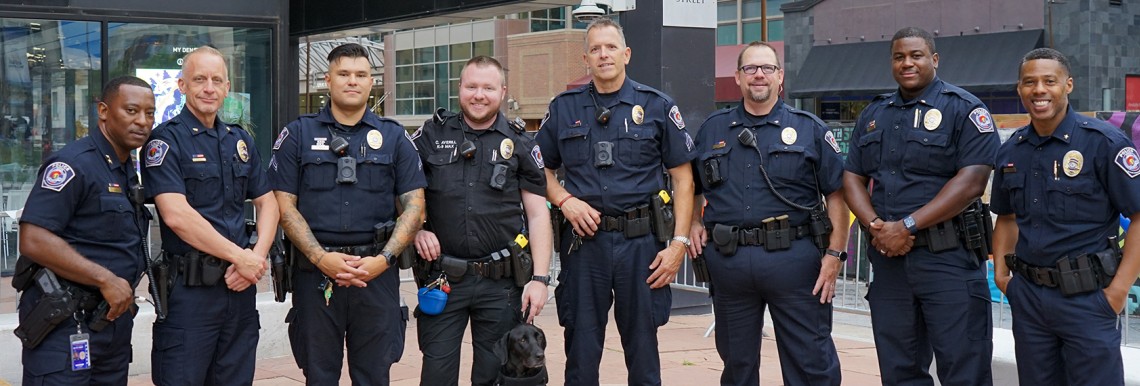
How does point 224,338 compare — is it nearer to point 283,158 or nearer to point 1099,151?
point 283,158

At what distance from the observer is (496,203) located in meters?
5.71

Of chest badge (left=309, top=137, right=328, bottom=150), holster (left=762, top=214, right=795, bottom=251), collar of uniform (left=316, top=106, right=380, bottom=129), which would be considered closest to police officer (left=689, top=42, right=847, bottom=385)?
holster (left=762, top=214, right=795, bottom=251)

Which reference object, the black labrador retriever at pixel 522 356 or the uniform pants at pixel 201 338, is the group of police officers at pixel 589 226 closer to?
the uniform pants at pixel 201 338

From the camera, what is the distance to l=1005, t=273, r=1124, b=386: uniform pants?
4.97 meters

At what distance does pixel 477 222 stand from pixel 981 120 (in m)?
2.49

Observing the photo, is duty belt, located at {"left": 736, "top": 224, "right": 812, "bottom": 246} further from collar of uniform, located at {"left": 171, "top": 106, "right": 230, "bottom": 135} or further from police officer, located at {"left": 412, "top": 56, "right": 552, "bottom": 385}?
collar of uniform, located at {"left": 171, "top": 106, "right": 230, "bottom": 135}

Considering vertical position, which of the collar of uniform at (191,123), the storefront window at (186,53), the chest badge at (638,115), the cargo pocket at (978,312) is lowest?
the cargo pocket at (978,312)

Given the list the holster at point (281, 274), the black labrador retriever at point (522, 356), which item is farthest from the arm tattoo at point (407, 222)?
the black labrador retriever at point (522, 356)

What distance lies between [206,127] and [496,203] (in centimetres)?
144

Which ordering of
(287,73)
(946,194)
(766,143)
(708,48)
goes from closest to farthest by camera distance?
(946,194) < (766,143) < (708,48) < (287,73)

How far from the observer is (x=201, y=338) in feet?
17.4

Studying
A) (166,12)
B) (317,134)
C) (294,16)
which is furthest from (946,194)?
(294,16)

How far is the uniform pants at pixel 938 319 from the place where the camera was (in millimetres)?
5484

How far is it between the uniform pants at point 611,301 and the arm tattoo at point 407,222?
0.86 metres
